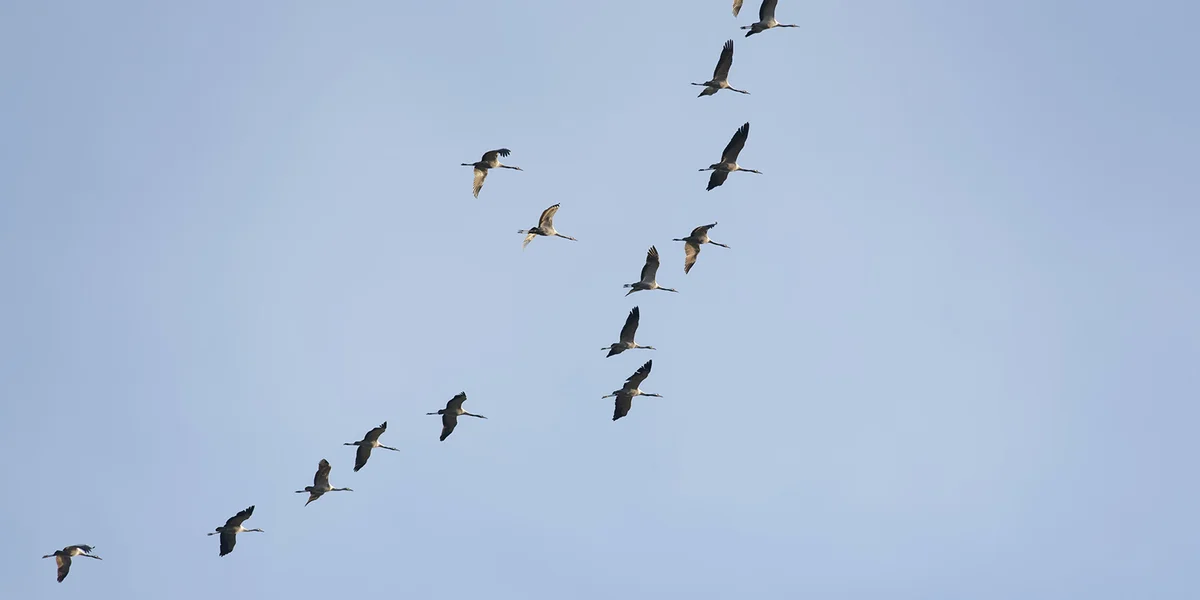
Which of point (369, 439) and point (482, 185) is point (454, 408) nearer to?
point (369, 439)

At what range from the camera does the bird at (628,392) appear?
64500mm

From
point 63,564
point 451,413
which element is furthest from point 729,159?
point 63,564

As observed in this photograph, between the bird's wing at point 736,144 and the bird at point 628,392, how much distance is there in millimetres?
7174

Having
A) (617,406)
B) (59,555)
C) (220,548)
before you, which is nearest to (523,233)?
(617,406)

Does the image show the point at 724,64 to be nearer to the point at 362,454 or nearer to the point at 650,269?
the point at 650,269

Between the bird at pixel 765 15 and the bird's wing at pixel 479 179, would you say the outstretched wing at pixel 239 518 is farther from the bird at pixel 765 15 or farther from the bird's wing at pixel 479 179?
the bird at pixel 765 15

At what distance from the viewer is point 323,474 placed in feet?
213

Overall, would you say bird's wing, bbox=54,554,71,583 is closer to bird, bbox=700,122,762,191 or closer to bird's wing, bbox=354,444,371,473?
bird's wing, bbox=354,444,371,473

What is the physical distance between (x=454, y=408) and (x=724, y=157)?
12.1 metres

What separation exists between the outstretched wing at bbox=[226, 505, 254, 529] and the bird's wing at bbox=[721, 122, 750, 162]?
1914 centimetres

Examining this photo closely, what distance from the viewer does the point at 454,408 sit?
6469 centimetres

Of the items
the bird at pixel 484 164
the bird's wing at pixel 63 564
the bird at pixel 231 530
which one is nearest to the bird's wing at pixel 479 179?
the bird at pixel 484 164

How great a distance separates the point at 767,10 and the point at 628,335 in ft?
38.1

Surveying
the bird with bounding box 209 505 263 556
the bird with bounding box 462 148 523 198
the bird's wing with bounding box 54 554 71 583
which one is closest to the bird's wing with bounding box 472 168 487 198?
the bird with bounding box 462 148 523 198
